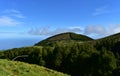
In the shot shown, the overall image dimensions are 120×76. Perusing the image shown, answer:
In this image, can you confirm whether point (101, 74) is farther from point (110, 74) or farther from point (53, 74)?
point (53, 74)

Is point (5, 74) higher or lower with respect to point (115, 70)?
higher

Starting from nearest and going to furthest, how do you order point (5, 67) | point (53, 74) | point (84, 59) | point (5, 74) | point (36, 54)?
point (5, 74), point (5, 67), point (53, 74), point (84, 59), point (36, 54)

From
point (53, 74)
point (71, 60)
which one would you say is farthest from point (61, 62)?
point (53, 74)

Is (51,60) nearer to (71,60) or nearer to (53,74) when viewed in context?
(71,60)

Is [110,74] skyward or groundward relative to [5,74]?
groundward

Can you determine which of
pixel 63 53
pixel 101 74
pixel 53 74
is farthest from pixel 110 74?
pixel 53 74

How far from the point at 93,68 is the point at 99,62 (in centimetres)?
439

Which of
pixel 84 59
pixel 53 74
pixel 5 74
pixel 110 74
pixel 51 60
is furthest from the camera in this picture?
pixel 51 60

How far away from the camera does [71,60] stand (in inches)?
6191

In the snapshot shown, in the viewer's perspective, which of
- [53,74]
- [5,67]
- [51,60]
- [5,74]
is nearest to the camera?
[5,74]

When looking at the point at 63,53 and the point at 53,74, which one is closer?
the point at 53,74

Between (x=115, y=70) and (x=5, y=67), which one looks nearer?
(x=5, y=67)

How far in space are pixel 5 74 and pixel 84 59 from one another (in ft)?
412

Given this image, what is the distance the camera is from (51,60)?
553 ft
